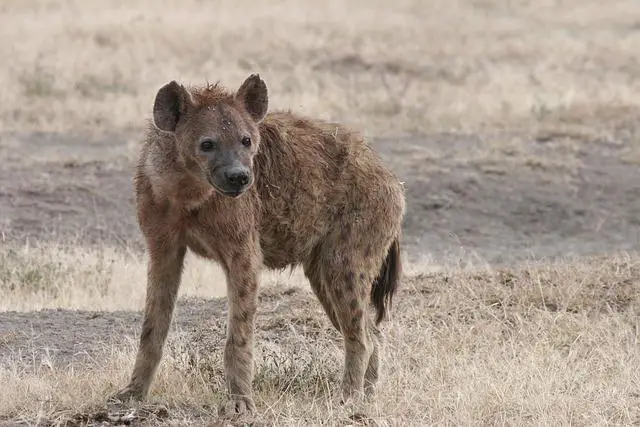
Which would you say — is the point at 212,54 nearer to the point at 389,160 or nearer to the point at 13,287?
the point at 389,160

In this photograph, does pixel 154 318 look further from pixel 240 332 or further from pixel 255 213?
pixel 255 213

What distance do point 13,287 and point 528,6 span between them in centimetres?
2719

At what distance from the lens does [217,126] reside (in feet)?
19.9

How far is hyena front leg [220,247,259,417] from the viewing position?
6.23 meters

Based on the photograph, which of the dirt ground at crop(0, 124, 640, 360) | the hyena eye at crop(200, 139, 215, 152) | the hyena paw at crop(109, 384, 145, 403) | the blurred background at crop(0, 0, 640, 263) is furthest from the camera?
the blurred background at crop(0, 0, 640, 263)

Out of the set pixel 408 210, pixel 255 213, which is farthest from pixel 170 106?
pixel 408 210

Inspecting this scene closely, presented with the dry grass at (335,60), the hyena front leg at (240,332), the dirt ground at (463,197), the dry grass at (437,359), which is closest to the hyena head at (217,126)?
the hyena front leg at (240,332)

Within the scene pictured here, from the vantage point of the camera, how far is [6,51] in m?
23.0

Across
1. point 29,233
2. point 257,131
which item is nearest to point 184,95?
point 257,131

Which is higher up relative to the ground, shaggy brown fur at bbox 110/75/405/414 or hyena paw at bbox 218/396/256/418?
shaggy brown fur at bbox 110/75/405/414

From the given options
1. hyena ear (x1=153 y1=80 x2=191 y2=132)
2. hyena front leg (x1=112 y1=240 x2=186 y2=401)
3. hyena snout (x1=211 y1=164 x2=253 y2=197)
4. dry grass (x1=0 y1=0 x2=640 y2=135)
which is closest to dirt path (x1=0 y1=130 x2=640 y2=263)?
dry grass (x1=0 y1=0 x2=640 y2=135)

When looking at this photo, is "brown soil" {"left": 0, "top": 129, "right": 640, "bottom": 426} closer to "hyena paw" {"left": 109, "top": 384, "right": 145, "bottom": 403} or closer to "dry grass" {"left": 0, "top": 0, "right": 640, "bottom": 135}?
"dry grass" {"left": 0, "top": 0, "right": 640, "bottom": 135}

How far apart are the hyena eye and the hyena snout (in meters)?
0.15

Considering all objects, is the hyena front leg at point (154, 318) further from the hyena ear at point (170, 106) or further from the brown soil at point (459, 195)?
the brown soil at point (459, 195)
